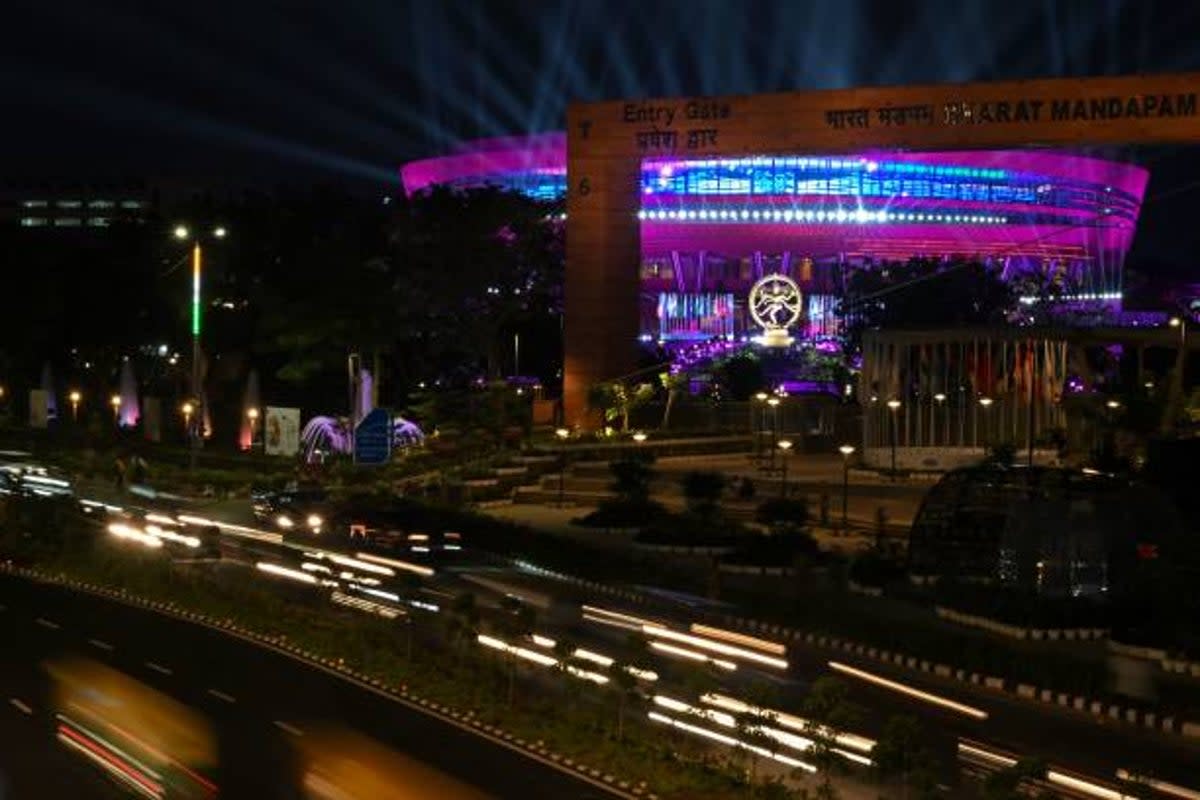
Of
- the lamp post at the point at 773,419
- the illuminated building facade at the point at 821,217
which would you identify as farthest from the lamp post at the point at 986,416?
the illuminated building facade at the point at 821,217

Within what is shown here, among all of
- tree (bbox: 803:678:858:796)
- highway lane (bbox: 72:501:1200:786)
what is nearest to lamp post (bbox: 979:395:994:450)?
highway lane (bbox: 72:501:1200:786)

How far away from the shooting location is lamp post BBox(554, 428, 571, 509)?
4620 centimetres

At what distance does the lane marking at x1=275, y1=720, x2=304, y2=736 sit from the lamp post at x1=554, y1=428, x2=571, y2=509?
2668 cm

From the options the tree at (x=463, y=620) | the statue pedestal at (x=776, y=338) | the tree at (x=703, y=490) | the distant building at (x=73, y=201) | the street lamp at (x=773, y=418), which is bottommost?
the tree at (x=463, y=620)

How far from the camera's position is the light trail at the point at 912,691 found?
1998 centimetres

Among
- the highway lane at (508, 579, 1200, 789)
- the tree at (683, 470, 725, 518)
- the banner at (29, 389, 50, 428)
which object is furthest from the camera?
the banner at (29, 389, 50, 428)

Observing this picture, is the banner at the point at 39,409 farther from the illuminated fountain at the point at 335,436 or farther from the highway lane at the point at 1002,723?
the highway lane at the point at 1002,723

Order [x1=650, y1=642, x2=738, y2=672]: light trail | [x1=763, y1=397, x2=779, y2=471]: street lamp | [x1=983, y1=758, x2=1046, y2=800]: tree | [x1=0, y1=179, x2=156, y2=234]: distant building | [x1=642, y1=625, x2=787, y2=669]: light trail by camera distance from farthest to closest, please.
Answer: [x1=0, y1=179, x2=156, y2=234]: distant building, [x1=763, y1=397, x2=779, y2=471]: street lamp, [x1=642, y1=625, x2=787, y2=669]: light trail, [x1=650, y1=642, x2=738, y2=672]: light trail, [x1=983, y1=758, x2=1046, y2=800]: tree

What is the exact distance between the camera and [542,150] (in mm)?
96688

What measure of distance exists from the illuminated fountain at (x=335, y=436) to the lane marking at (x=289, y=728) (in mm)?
36546

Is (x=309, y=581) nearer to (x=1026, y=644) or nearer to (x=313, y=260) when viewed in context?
(x=1026, y=644)

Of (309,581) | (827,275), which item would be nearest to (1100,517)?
(309,581)

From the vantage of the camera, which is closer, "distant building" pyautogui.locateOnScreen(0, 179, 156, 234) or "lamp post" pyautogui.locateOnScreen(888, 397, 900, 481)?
"lamp post" pyautogui.locateOnScreen(888, 397, 900, 481)

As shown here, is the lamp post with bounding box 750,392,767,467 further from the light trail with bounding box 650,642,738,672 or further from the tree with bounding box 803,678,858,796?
the tree with bounding box 803,678,858,796
